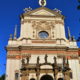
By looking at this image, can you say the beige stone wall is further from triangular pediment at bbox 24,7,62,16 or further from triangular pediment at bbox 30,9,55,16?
triangular pediment at bbox 30,9,55,16

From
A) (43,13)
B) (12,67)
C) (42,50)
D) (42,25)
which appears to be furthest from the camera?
(43,13)

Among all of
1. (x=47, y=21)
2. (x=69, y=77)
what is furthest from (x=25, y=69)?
(x=47, y=21)

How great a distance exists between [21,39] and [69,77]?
985 cm

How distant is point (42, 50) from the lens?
102ft

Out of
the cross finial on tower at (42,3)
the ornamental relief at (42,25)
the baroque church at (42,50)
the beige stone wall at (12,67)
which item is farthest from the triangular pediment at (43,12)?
the beige stone wall at (12,67)

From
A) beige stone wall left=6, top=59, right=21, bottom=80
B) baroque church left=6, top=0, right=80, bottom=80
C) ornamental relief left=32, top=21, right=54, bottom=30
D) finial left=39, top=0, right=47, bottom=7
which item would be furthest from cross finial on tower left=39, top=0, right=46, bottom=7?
beige stone wall left=6, top=59, right=21, bottom=80

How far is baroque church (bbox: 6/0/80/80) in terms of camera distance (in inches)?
1142

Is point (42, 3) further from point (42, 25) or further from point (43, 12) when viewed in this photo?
point (42, 25)

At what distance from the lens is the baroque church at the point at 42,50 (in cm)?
2900

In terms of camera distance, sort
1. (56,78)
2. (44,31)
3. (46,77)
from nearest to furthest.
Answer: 1. (56,78)
2. (46,77)
3. (44,31)

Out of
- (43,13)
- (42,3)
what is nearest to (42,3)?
(42,3)

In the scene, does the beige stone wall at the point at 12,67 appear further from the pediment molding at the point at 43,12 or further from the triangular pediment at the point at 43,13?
the triangular pediment at the point at 43,13

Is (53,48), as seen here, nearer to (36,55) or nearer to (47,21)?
(36,55)

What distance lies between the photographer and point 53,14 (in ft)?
115
